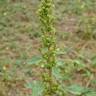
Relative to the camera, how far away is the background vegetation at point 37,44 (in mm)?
3635

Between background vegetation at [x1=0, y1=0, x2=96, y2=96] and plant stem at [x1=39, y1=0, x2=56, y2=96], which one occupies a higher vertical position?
plant stem at [x1=39, y1=0, x2=56, y2=96]

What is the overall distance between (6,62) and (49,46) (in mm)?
2026

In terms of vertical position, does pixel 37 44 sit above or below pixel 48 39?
below

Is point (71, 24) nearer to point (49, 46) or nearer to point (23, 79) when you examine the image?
point (23, 79)

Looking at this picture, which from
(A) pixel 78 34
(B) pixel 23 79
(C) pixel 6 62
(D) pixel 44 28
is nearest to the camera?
(D) pixel 44 28

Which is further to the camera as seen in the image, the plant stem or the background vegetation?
the background vegetation

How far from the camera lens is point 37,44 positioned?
14.0ft

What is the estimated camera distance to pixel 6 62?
388 centimetres

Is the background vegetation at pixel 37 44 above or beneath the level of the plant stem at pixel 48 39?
beneath

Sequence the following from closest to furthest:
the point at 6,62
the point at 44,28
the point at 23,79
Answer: the point at 44,28 → the point at 23,79 → the point at 6,62

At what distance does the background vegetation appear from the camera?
11.9 ft

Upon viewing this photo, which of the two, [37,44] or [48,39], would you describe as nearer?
[48,39]

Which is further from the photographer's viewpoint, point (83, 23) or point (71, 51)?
point (83, 23)

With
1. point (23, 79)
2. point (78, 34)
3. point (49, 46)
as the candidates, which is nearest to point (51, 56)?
point (49, 46)
